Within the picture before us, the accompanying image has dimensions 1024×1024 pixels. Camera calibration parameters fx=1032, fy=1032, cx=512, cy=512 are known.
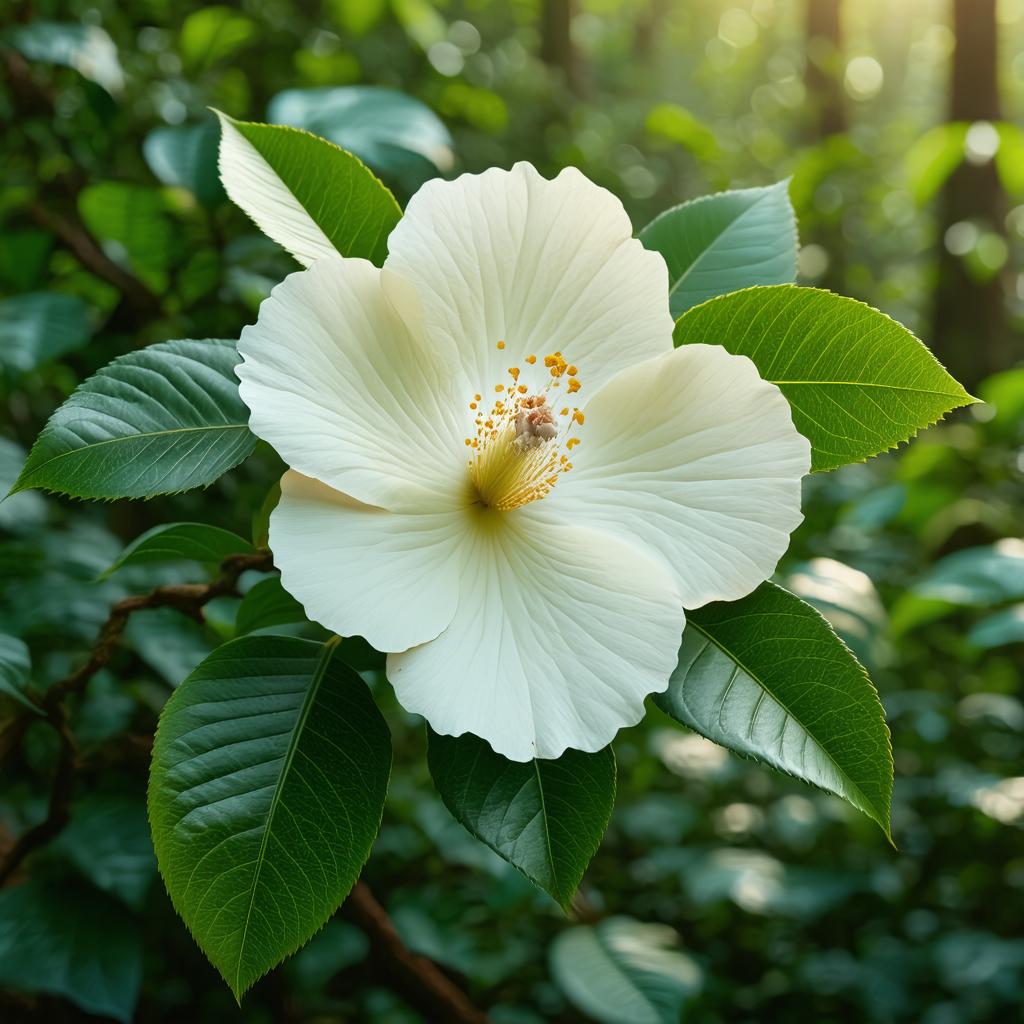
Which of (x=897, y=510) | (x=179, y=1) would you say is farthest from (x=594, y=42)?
(x=897, y=510)

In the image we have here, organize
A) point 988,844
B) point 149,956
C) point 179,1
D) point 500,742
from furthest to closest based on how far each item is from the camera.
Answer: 1. point 179,1
2. point 988,844
3. point 149,956
4. point 500,742

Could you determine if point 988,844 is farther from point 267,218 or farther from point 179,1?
point 179,1

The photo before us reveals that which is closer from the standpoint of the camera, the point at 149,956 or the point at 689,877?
the point at 149,956

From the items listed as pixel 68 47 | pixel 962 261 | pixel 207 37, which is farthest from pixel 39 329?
pixel 962 261

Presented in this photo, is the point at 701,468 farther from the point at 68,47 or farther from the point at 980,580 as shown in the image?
the point at 68,47

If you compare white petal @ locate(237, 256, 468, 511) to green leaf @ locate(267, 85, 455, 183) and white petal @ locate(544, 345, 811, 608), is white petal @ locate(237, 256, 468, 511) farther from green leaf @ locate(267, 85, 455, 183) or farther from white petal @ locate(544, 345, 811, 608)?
green leaf @ locate(267, 85, 455, 183)

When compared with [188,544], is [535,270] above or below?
above
